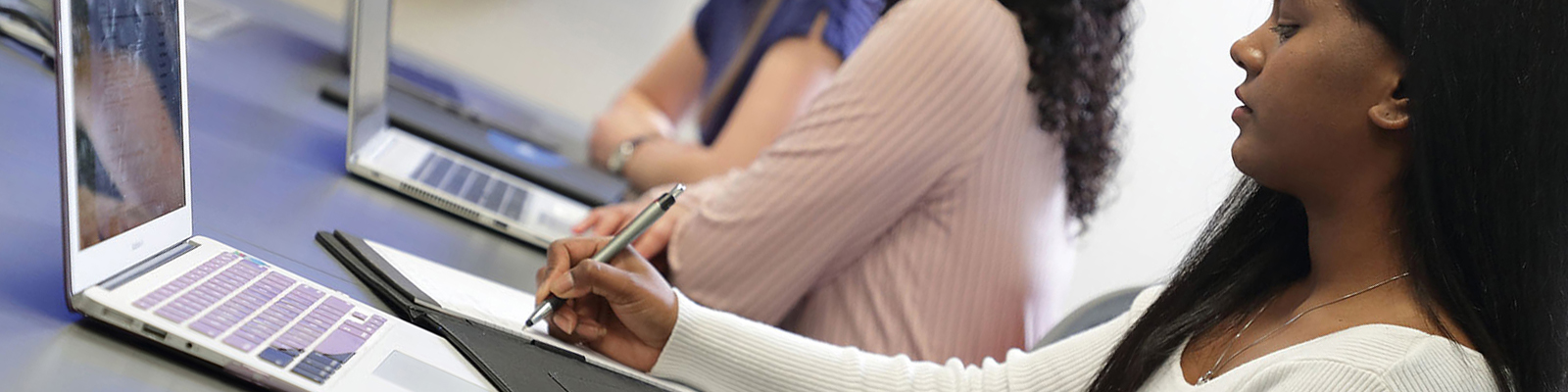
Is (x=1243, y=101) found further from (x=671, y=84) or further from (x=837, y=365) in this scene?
(x=671, y=84)

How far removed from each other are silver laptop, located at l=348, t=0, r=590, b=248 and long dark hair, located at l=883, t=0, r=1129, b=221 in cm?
38

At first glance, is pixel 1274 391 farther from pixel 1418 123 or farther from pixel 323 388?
pixel 323 388

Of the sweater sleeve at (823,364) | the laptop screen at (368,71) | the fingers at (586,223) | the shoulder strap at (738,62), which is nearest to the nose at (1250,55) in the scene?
the sweater sleeve at (823,364)

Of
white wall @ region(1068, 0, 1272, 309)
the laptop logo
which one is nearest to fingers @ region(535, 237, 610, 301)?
the laptop logo

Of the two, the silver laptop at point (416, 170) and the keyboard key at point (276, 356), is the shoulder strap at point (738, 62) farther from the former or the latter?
the keyboard key at point (276, 356)

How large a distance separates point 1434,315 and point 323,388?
506 millimetres

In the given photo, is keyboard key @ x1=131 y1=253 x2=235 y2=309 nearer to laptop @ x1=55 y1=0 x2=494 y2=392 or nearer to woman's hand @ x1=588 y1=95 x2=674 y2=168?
laptop @ x1=55 y1=0 x2=494 y2=392

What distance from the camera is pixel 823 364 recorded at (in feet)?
2.77

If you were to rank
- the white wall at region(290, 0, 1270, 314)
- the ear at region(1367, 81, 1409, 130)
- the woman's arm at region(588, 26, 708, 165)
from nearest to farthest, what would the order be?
the ear at region(1367, 81, 1409, 130), the white wall at region(290, 0, 1270, 314), the woman's arm at region(588, 26, 708, 165)

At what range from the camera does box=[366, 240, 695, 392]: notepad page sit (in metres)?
0.72

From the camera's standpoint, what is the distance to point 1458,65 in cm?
56

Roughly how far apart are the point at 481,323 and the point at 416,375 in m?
0.12

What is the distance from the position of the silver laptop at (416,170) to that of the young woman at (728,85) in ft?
0.72

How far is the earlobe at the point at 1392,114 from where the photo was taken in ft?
1.93
